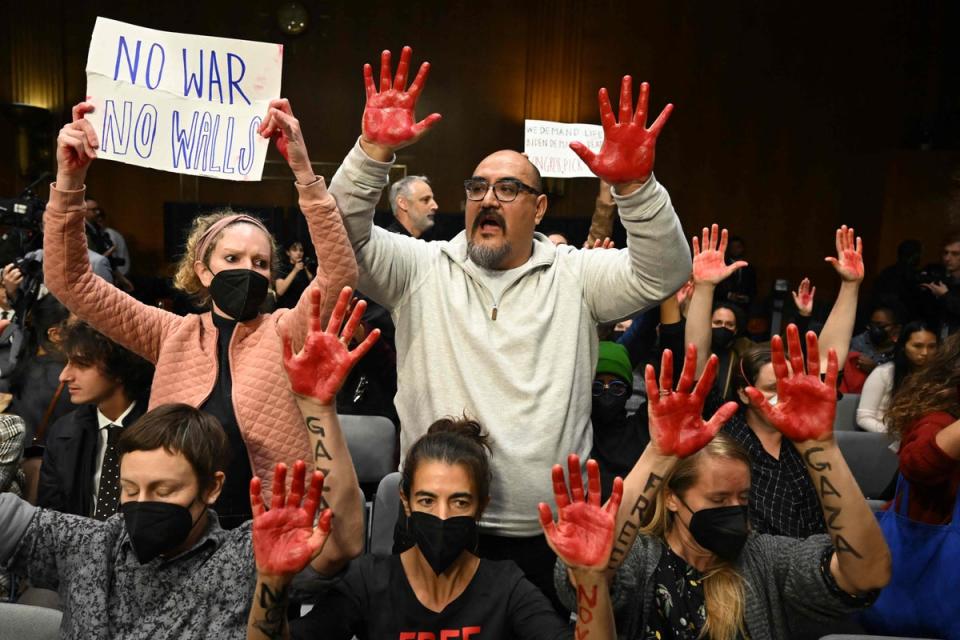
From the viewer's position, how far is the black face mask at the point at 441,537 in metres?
1.78

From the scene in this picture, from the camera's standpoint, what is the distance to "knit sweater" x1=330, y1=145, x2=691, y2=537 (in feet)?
6.69

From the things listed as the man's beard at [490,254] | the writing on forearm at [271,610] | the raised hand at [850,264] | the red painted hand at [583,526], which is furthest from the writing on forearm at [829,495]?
the raised hand at [850,264]

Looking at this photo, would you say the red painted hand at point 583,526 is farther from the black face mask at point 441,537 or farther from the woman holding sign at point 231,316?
the woman holding sign at point 231,316

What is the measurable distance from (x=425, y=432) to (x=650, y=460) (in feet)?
1.99

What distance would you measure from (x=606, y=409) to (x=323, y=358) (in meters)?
1.44

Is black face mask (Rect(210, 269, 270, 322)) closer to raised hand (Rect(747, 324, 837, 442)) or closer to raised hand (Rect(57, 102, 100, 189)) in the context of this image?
raised hand (Rect(57, 102, 100, 189))

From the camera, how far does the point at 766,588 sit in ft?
6.25

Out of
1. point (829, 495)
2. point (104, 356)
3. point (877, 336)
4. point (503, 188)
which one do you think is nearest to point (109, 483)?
point (104, 356)

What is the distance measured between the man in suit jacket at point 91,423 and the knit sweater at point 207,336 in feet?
0.76

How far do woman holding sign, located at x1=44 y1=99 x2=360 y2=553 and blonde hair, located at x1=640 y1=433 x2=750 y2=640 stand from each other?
2.56ft

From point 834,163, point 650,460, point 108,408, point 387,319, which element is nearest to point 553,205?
point 834,163

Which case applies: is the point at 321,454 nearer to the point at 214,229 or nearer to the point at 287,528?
the point at 287,528

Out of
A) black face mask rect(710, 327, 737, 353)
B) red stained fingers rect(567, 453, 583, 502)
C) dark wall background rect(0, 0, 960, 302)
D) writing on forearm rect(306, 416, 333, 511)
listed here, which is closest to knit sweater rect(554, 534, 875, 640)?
red stained fingers rect(567, 453, 583, 502)

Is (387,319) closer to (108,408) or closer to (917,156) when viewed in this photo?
(108,408)
